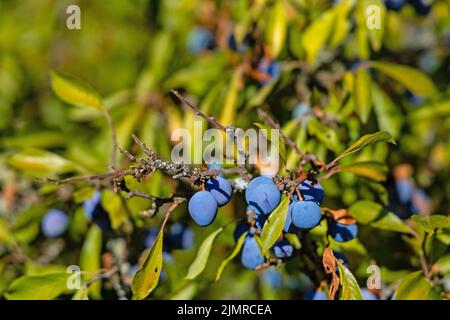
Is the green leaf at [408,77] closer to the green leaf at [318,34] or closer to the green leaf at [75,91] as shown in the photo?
the green leaf at [318,34]

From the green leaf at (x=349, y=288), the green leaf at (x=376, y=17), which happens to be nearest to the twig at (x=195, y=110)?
the green leaf at (x=349, y=288)

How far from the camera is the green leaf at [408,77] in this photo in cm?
147

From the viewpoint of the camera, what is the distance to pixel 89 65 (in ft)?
8.29

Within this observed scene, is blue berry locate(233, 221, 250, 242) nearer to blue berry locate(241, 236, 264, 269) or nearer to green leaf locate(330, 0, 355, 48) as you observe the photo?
blue berry locate(241, 236, 264, 269)

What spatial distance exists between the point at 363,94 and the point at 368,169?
0.79 feet

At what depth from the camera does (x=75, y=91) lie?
1364mm

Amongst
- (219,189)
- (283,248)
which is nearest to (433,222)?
(283,248)

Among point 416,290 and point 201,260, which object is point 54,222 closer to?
point 201,260

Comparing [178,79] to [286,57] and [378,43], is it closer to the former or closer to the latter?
[286,57]

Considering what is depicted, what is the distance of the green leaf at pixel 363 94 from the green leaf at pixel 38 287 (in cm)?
74

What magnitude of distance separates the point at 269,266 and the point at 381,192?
0.35m

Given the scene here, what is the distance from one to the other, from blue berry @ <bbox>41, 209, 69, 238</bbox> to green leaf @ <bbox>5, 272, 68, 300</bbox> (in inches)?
9.8

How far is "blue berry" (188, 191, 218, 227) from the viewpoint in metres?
1.00
